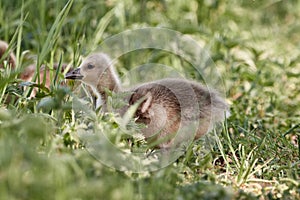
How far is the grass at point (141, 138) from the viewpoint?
249 cm

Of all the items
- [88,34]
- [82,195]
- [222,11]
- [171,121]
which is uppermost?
[222,11]

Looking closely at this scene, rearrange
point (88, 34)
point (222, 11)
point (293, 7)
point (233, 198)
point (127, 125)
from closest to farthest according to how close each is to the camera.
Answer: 1. point (233, 198)
2. point (127, 125)
3. point (88, 34)
4. point (222, 11)
5. point (293, 7)

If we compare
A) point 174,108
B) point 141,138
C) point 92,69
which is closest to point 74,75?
point 92,69

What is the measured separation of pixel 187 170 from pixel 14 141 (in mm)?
872

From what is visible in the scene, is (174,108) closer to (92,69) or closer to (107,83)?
(107,83)

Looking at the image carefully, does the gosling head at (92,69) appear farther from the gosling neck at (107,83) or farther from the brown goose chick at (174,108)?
the brown goose chick at (174,108)

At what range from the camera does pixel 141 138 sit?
3365mm

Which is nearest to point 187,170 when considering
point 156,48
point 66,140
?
point 66,140

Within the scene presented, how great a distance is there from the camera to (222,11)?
6.74 metres

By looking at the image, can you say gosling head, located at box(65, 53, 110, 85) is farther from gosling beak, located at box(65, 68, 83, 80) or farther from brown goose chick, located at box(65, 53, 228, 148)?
brown goose chick, located at box(65, 53, 228, 148)

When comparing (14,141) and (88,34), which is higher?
(88,34)

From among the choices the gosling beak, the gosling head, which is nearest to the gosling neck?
the gosling head

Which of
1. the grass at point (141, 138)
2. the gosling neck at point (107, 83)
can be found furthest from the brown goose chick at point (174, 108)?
the gosling neck at point (107, 83)

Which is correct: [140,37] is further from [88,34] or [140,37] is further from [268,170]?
[268,170]
